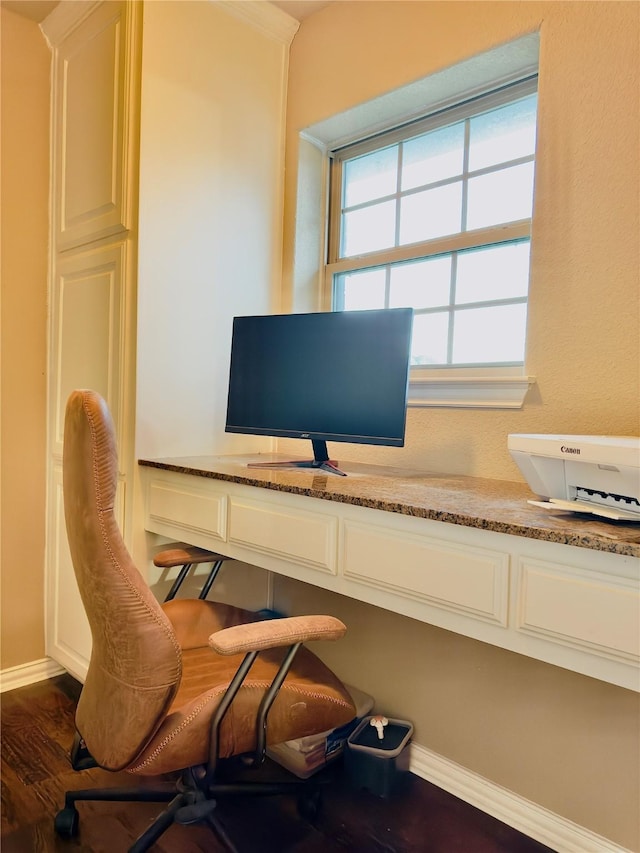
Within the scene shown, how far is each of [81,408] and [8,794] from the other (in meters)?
1.29

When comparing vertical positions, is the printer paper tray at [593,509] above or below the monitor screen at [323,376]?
below

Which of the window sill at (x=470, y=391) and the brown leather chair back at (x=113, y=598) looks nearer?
Answer: the brown leather chair back at (x=113, y=598)

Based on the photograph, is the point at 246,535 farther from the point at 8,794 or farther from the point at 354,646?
the point at 8,794

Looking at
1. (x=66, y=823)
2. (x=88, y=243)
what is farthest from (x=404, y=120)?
(x=66, y=823)

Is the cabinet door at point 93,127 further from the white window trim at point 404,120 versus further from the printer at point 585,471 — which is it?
the printer at point 585,471

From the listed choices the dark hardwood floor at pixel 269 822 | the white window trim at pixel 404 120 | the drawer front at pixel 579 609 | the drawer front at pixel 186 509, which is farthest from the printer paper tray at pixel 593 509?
the dark hardwood floor at pixel 269 822

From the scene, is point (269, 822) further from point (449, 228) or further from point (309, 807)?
point (449, 228)

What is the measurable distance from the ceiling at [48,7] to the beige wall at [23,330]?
0.11 ft

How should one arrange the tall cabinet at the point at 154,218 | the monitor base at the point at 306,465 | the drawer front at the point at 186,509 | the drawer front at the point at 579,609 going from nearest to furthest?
the drawer front at the point at 579,609 < the drawer front at the point at 186,509 < the monitor base at the point at 306,465 < the tall cabinet at the point at 154,218

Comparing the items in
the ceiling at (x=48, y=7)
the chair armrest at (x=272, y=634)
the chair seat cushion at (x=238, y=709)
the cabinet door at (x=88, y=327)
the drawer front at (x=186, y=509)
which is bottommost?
the chair seat cushion at (x=238, y=709)

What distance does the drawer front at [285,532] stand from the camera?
54.3 inches

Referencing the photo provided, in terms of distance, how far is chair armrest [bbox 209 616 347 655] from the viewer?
3.57 feet

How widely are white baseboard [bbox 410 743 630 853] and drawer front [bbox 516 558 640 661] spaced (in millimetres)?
857

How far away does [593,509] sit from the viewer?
3.43 feet
